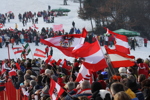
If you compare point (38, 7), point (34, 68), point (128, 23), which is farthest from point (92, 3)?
point (34, 68)

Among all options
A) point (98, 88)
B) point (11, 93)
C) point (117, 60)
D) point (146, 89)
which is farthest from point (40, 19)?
point (98, 88)

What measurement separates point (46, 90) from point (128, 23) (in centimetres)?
3421

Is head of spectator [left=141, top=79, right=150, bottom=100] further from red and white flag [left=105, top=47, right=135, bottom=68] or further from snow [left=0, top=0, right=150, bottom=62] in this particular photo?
snow [left=0, top=0, right=150, bottom=62]

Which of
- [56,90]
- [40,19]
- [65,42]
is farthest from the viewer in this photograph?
[40,19]

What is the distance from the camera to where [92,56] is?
8883 millimetres

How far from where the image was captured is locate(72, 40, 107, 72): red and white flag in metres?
8.60

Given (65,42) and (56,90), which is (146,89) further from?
(65,42)

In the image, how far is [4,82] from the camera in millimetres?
11125

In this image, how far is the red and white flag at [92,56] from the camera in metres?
8.60

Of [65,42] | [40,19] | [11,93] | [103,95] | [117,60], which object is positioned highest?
[103,95]

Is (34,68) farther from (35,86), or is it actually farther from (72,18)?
(72,18)

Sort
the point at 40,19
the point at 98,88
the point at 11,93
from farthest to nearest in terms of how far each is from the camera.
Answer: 1. the point at 40,19
2. the point at 11,93
3. the point at 98,88

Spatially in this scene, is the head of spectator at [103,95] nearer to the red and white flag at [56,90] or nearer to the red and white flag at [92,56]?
the red and white flag at [56,90]

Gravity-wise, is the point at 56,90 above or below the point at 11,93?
above
